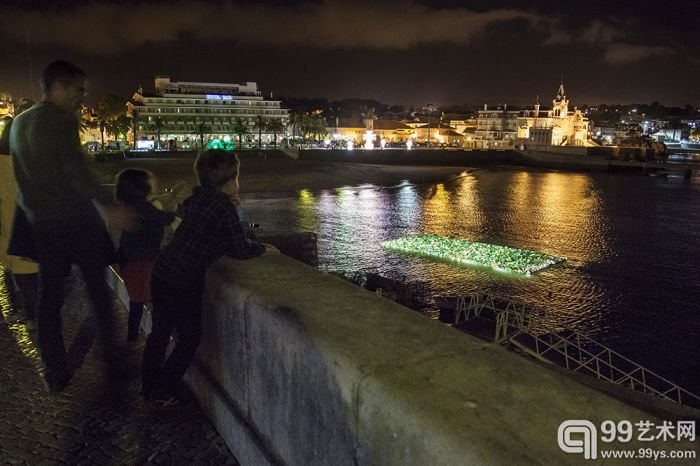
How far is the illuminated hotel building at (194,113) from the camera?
119m

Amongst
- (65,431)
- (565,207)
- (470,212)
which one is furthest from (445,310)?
(565,207)

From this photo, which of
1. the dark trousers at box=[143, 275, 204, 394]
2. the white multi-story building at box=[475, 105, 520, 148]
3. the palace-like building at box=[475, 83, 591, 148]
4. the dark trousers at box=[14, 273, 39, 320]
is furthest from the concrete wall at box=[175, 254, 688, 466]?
the white multi-story building at box=[475, 105, 520, 148]

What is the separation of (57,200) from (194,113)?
129 m

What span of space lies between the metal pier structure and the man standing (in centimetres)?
741

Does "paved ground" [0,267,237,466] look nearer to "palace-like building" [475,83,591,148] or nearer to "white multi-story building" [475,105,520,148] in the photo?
"palace-like building" [475,83,591,148]

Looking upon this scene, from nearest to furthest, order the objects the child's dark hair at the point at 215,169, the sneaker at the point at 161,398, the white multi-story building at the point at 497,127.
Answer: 1. the child's dark hair at the point at 215,169
2. the sneaker at the point at 161,398
3. the white multi-story building at the point at 497,127

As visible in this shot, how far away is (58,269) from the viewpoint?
3.68 m

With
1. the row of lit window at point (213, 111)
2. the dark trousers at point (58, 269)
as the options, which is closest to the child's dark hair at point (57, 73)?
the dark trousers at point (58, 269)

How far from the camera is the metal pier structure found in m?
9.91

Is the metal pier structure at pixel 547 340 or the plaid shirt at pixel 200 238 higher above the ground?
the plaid shirt at pixel 200 238

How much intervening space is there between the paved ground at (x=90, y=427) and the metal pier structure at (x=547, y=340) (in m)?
7.08

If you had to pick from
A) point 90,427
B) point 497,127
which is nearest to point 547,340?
point 90,427

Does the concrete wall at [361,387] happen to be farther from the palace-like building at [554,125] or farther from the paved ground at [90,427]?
the palace-like building at [554,125]

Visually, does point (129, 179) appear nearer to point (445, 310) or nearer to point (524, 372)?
point (524, 372)
